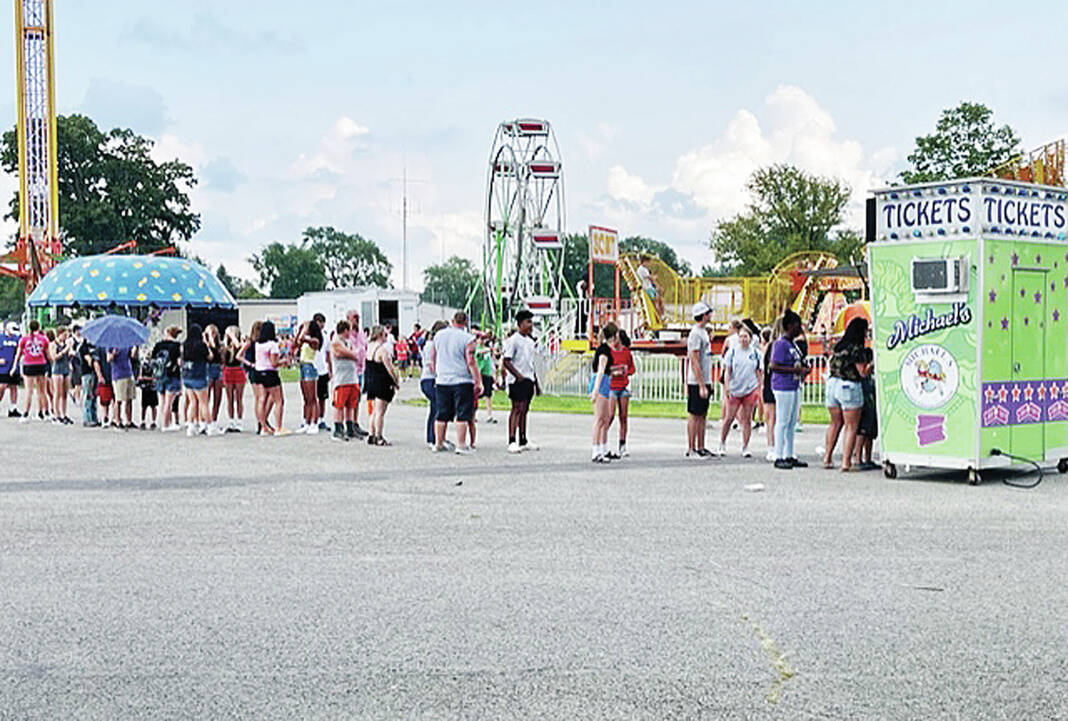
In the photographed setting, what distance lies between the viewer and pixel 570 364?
30828mm

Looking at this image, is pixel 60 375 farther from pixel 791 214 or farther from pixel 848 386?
pixel 791 214

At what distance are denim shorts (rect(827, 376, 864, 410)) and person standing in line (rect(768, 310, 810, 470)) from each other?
386 millimetres

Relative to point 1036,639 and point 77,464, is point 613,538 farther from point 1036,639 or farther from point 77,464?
point 77,464

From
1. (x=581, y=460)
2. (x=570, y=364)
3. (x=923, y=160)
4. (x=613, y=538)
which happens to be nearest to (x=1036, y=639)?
(x=613, y=538)

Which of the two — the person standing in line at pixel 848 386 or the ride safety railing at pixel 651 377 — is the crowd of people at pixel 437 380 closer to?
the person standing in line at pixel 848 386

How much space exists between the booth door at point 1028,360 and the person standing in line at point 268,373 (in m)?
9.85


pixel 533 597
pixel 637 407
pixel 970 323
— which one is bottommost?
pixel 533 597

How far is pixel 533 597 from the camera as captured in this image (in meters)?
7.36

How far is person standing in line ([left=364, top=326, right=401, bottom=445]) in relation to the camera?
16828mm

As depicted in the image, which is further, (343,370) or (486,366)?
(486,366)

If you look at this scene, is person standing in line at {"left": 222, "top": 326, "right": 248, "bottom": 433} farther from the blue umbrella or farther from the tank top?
the tank top

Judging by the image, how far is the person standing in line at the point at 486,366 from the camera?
873 inches

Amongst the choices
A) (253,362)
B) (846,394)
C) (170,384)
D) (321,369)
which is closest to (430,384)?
(321,369)

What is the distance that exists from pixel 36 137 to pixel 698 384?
61.9 m
